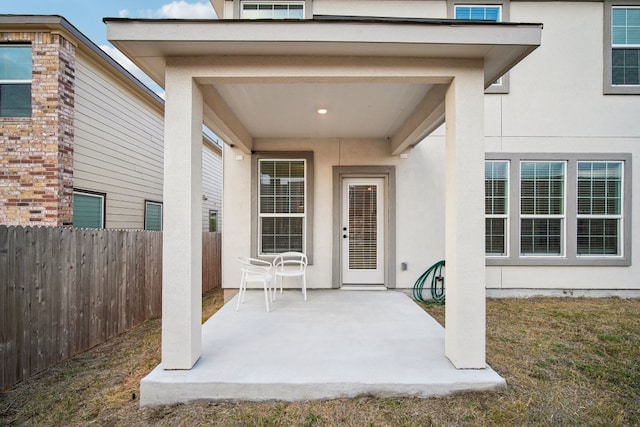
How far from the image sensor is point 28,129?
17.4 feet

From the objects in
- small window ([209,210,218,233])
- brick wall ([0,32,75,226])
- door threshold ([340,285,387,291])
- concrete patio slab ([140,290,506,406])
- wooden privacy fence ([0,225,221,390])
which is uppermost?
brick wall ([0,32,75,226])

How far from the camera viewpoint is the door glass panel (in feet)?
20.0

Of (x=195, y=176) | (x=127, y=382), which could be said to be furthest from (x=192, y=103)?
(x=127, y=382)

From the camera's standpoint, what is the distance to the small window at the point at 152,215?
8172 millimetres

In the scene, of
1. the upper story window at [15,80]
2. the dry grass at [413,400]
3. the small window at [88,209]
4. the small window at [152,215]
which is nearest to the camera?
Answer: the dry grass at [413,400]

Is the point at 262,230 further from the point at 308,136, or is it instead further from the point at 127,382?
the point at 127,382

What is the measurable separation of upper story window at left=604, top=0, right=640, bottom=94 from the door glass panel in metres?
4.76

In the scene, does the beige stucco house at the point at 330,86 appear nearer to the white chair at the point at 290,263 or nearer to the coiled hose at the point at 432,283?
the white chair at the point at 290,263

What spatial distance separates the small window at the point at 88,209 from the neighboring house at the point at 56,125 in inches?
0.7

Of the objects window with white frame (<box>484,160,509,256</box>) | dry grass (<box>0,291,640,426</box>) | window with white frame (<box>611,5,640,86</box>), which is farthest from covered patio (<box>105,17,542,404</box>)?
window with white frame (<box>611,5,640,86</box>)

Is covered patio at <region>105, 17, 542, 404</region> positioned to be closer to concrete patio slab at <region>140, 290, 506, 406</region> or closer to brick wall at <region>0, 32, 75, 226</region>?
concrete patio slab at <region>140, 290, 506, 406</region>

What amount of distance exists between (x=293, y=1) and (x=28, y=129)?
4.97 metres

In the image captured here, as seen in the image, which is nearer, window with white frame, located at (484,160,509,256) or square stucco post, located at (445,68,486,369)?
square stucco post, located at (445,68,486,369)

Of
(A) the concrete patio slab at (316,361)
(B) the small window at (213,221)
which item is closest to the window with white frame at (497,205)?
(A) the concrete patio slab at (316,361)
